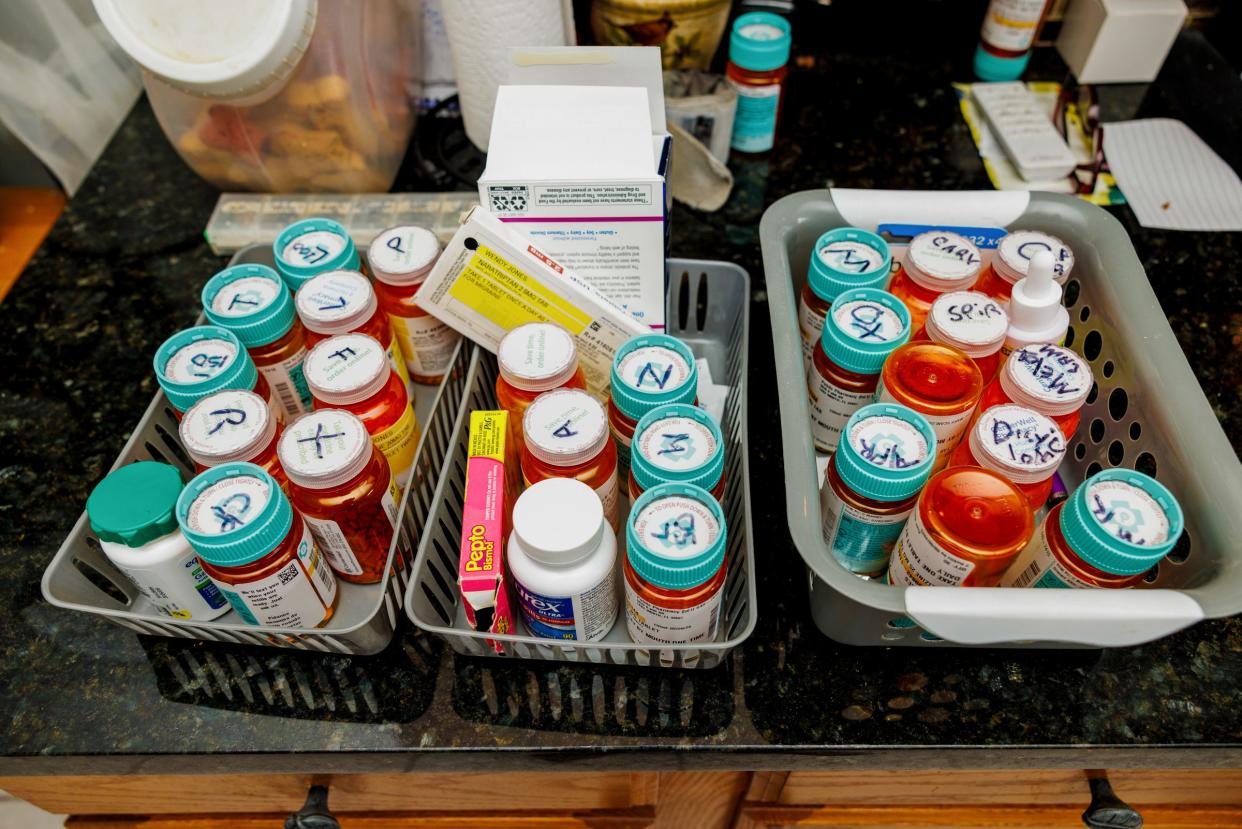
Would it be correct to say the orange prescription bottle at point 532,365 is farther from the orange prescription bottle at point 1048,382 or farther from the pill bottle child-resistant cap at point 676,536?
the orange prescription bottle at point 1048,382

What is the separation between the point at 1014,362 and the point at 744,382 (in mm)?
199

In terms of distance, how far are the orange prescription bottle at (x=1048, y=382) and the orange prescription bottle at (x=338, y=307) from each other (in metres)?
0.45

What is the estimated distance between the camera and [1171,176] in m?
0.90

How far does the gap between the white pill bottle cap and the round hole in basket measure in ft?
0.26

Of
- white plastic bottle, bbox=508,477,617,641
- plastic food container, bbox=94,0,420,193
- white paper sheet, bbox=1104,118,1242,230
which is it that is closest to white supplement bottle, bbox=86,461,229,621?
white plastic bottle, bbox=508,477,617,641

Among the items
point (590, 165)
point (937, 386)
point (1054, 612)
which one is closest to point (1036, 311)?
point (937, 386)

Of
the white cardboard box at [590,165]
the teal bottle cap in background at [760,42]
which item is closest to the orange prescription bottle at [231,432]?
the white cardboard box at [590,165]

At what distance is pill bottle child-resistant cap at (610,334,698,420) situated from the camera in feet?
1.94

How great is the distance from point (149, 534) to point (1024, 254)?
0.67 m

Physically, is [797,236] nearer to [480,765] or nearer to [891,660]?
[891,660]

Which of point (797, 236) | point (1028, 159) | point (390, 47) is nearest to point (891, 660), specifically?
point (797, 236)

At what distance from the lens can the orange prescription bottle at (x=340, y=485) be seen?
1.78 feet

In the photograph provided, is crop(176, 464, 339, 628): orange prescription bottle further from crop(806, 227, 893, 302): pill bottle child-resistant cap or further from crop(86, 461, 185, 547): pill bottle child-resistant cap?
crop(806, 227, 893, 302): pill bottle child-resistant cap

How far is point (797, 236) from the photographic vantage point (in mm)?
726
